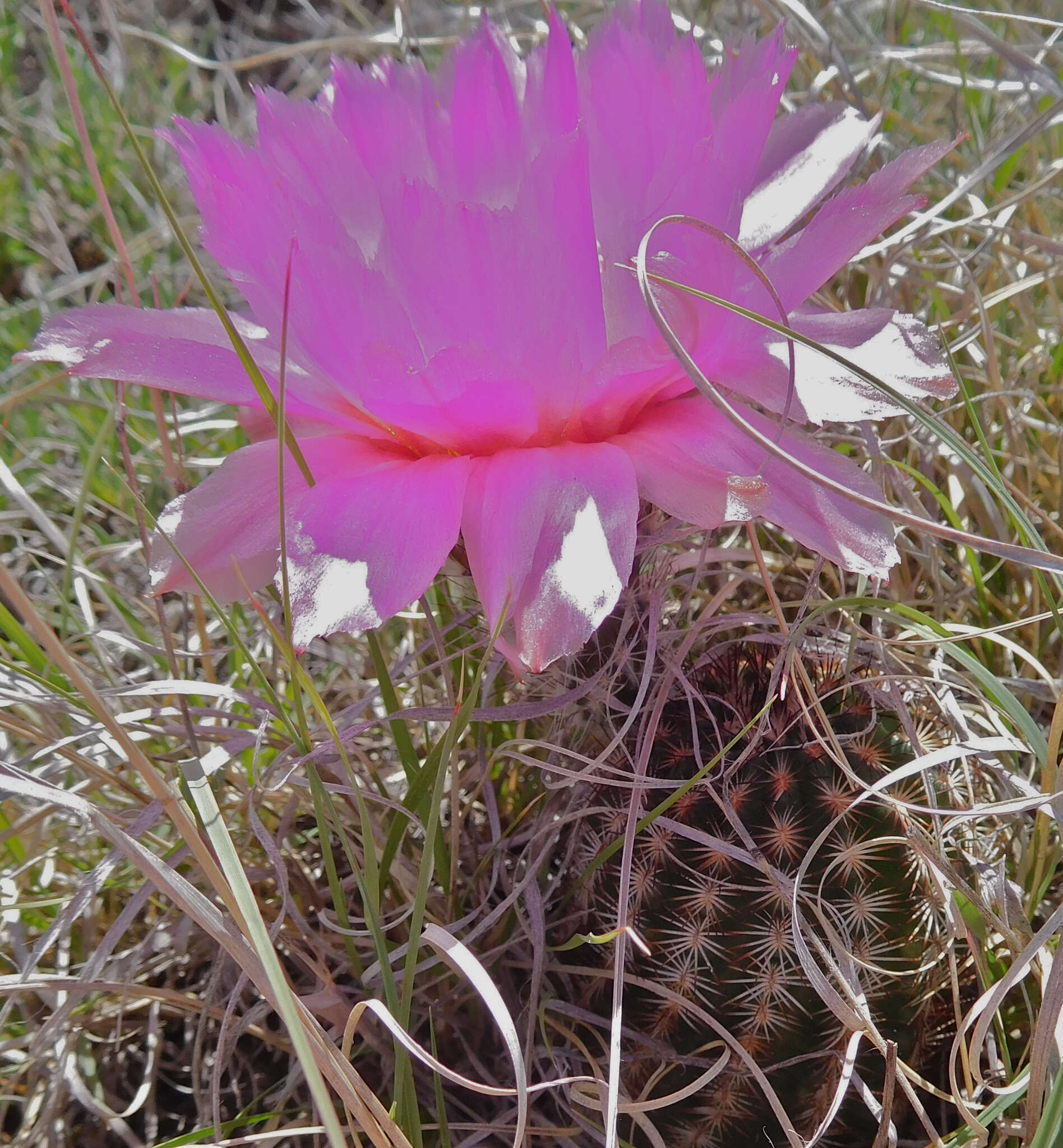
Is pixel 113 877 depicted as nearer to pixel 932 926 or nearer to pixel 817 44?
pixel 932 926

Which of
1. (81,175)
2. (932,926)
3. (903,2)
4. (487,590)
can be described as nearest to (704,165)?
(487,590)

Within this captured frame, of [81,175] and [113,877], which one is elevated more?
[81,175]

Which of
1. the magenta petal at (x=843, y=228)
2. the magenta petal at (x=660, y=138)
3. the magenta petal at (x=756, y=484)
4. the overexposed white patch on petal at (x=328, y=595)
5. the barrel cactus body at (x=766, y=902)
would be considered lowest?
the barrel cactus body at (x=766, y=902)

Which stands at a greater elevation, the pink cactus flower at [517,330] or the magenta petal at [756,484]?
the pink cactus flower at [517,330]

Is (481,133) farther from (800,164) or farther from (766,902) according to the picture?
(766,902)

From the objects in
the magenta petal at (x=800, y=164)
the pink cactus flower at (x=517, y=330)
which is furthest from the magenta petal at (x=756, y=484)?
the magenta petal at (x=800, y=164)

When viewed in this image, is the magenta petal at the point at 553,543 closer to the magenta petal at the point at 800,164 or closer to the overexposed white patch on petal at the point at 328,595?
the overexposed white patch on petal at the point at 328,595

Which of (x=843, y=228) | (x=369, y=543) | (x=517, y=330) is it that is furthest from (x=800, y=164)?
(x=369, y=543)
